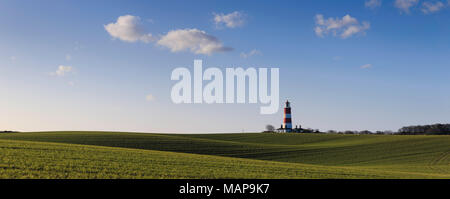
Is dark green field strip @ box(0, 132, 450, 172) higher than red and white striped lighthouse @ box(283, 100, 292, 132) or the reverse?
the reverse

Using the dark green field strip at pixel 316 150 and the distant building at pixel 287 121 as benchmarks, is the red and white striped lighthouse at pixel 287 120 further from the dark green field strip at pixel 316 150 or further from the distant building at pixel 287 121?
the dark green field strip at pixel 316 150

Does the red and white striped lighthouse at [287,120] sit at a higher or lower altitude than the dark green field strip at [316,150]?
higher

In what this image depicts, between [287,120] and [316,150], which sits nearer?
[316,150]

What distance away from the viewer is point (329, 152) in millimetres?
49781

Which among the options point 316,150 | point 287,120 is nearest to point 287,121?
point 287,120

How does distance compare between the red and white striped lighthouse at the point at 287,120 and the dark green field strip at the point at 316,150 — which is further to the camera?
the red and white striped lighthouse at the point at 287,120

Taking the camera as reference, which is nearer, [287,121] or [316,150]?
[316,150]

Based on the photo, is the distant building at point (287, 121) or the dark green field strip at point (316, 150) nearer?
the dark green field strip at point (316, 150)

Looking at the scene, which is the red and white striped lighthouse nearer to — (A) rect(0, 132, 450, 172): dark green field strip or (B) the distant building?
(B) the distant building

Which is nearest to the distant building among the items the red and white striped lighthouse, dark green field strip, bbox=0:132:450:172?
the red and white striped lighthouse

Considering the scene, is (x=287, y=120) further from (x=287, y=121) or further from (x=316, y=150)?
(x=316, y=150)

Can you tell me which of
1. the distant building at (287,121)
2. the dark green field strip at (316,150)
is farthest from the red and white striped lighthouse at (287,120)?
the dark green field strip at (316,150)
